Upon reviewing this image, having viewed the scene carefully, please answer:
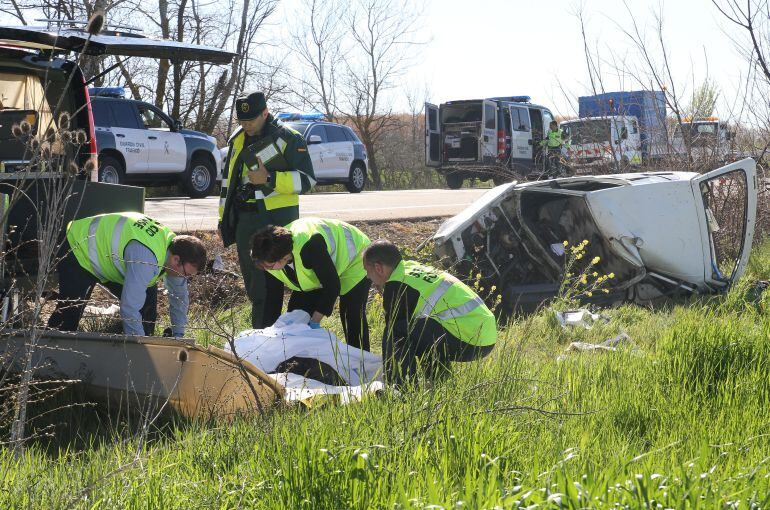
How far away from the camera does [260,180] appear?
6.50 m

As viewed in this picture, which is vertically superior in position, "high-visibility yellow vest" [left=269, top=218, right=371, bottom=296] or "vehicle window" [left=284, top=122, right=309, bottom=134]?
"vehicle window" [left=284, top=122, right=309, bottom=134]

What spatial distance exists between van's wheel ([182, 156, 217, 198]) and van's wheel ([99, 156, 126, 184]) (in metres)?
1.38

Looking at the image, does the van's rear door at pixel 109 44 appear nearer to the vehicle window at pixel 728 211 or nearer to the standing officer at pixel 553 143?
the vehicle window at pixel 728 211

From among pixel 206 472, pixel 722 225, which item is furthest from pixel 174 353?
pixel 722 225

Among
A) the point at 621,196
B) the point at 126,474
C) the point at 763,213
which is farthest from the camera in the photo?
the point at 763,213

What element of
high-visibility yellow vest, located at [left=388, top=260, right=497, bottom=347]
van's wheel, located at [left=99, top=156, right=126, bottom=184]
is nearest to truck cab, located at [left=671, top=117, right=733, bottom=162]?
high-visibility yellow vest, located at [left=388, top=260, right=497, bottom=347]

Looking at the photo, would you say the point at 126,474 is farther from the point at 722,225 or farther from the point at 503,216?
the point at 722,225

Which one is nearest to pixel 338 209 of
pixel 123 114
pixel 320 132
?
pixel 123 114

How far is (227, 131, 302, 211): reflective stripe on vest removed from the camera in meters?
6.56

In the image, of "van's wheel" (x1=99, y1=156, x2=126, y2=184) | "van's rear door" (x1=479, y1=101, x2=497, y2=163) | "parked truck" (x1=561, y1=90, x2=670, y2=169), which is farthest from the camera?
"van's rear door" (x1=479, y1=101, x2=497, y2=163)

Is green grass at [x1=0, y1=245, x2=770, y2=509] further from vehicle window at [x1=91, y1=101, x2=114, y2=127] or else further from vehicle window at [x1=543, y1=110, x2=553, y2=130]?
vehicle window at [x1=543, y1=110, x2=553, y2=130]

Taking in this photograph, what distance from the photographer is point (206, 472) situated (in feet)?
11.6

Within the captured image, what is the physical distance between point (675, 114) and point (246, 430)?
28.5 ft

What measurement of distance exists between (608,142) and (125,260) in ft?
26.5
